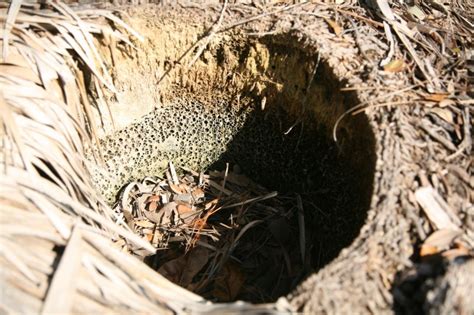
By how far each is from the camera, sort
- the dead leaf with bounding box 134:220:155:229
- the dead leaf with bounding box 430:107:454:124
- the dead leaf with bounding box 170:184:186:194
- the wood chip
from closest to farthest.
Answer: the wood chip < the dead leaf with bounding box 430:107:454:124 < the dead leaf with bounding box 134:220:155:229 < the dead leaf with bounding box 170:184:186:194

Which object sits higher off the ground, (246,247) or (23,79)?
(23,79)

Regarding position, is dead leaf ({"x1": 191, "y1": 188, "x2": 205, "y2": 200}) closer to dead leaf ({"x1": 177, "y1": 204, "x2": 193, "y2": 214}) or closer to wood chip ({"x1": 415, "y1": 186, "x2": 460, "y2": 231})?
dead leaf ({"x1": 177, "y1": 204, "x2": 193, "y2": 214})

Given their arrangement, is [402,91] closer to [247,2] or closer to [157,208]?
[247,2]

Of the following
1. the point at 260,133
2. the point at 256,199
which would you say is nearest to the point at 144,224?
the point at 256,199

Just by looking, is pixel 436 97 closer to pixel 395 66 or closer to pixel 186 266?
pixel 395 66

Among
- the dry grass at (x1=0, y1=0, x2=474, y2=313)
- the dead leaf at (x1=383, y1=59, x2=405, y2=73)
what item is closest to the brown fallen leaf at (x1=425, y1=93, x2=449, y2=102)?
the dry grass at (x1=0, y1=0, x2=474, y2=313)

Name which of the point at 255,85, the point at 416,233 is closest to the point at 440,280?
the point at 416,233
